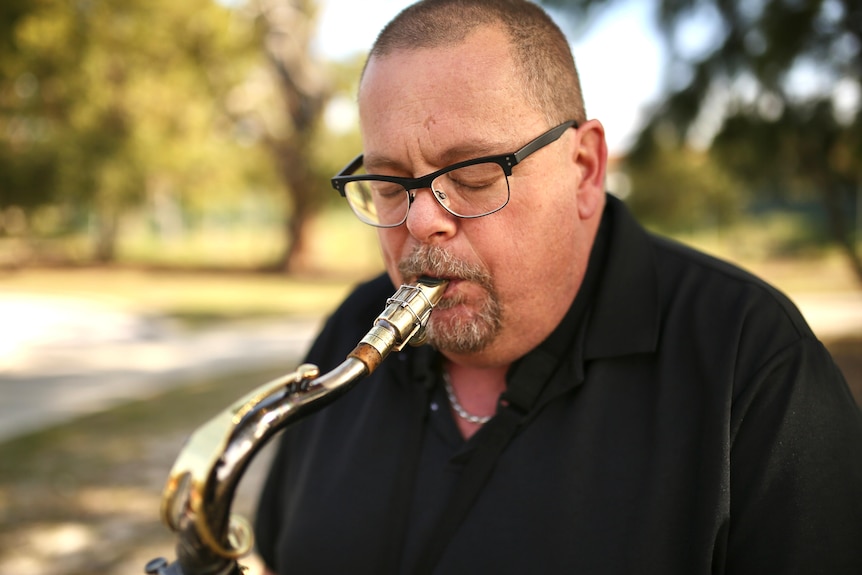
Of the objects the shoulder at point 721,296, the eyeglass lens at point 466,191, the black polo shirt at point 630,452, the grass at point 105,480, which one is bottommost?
the grass at point 105,480

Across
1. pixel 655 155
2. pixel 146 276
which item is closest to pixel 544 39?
pixel 655 155

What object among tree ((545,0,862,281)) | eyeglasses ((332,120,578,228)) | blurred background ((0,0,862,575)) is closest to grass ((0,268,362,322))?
blurred background ((0,0,862,575))

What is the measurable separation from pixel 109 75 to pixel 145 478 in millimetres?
14549

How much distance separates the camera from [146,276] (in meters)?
19.8

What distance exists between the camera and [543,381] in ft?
5.35

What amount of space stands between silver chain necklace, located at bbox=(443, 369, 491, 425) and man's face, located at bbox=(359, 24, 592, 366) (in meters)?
0.15

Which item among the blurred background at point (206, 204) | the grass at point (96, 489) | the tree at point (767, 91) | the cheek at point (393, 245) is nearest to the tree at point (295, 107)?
the blurred background at point (206, 204)

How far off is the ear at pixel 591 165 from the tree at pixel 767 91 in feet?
10.5

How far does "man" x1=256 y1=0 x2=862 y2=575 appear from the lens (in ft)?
4.48

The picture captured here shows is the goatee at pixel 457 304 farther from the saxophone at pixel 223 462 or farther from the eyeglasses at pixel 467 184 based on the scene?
the saxophone at pixel 223 462

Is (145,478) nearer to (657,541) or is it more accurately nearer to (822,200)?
(657,541)

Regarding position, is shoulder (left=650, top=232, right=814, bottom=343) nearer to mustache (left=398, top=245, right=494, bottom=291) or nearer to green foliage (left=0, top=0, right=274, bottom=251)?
mustache (left=398, top=245, right=494, bottom=291)

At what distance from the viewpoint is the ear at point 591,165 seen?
1726mm

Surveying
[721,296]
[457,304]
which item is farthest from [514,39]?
[721,296]
